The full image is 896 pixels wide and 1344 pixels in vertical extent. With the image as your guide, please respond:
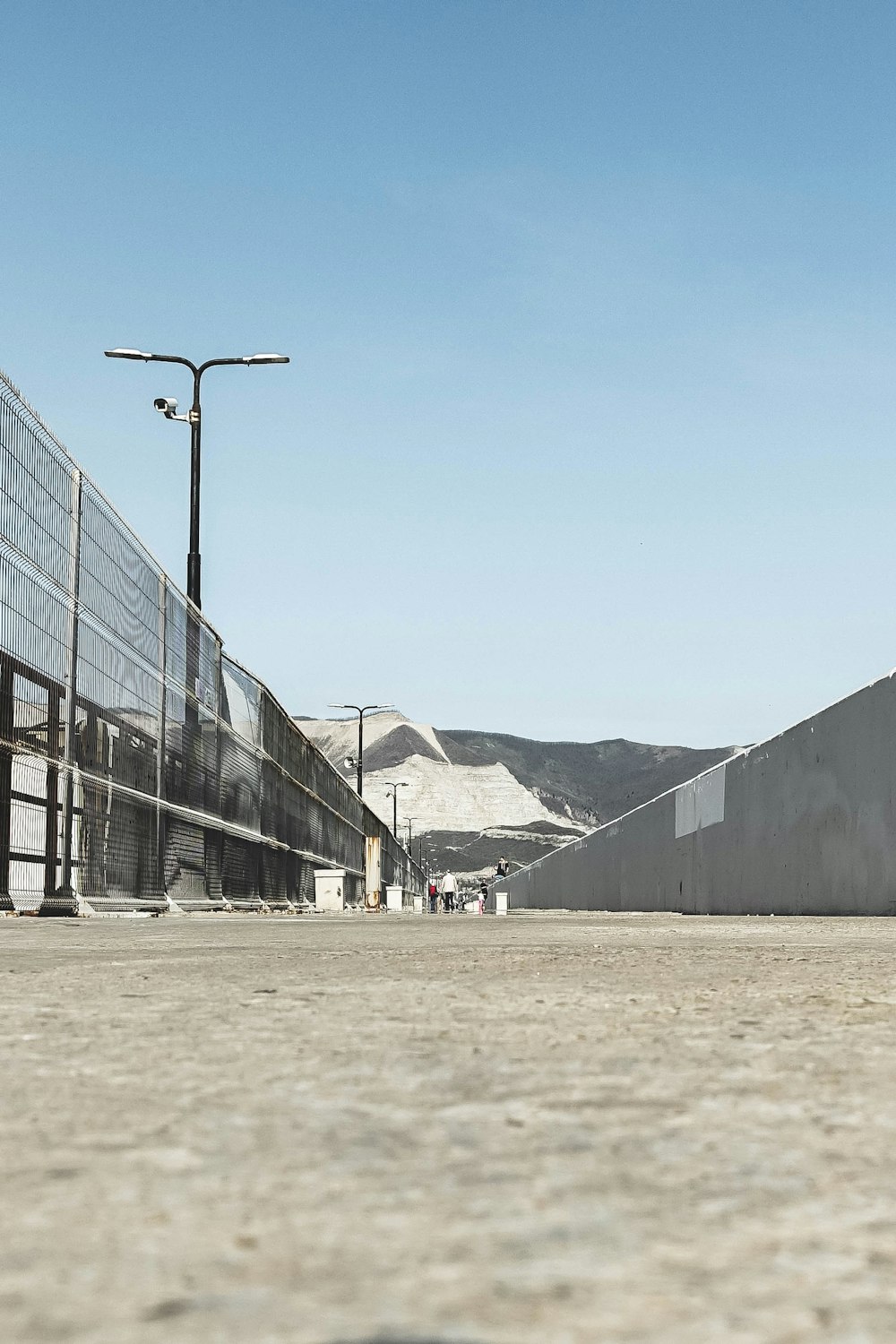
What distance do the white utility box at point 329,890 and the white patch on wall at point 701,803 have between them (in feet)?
21.8

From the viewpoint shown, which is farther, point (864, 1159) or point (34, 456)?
point (34, 456)

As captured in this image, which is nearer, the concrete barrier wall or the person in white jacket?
the concrete barrier wall

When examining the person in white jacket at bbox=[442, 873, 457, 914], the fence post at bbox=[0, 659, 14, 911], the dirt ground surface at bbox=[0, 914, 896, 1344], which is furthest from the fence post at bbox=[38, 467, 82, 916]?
the person in white jacket at bbox=[442, 873, 457, 914]

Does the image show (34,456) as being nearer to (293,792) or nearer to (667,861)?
(293,792)

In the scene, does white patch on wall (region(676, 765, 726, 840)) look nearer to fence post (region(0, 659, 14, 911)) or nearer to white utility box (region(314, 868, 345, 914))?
white utility box (region(314, 868, 345, 914))

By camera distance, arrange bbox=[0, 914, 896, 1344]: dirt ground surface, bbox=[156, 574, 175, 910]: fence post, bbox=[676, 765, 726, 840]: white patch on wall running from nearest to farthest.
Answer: bbox=[0, 914, 896, 1344]: dirt ground surface
bbox=[156, 574, 175, 910]: fence post
bbox=[676, 765, 726, 840]: white patch on wall

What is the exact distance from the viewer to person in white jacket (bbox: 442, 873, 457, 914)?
169 feet

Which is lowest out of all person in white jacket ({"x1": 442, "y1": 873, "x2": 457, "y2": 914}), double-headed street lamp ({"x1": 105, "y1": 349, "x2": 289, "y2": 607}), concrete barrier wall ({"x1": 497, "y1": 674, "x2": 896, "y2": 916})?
person in white jacket ({"x1": 442, "y1": 873, "x2": 457, "y2": 914})

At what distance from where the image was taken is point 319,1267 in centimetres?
86

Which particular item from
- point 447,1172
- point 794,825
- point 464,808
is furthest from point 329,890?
point 464,808

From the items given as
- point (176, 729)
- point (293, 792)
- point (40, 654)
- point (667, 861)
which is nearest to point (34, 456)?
point (40, 654)

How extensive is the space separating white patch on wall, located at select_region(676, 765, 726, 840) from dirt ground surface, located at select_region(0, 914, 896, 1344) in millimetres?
16972

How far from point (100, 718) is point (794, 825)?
24.9 ft

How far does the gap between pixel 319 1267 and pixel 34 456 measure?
892cm
